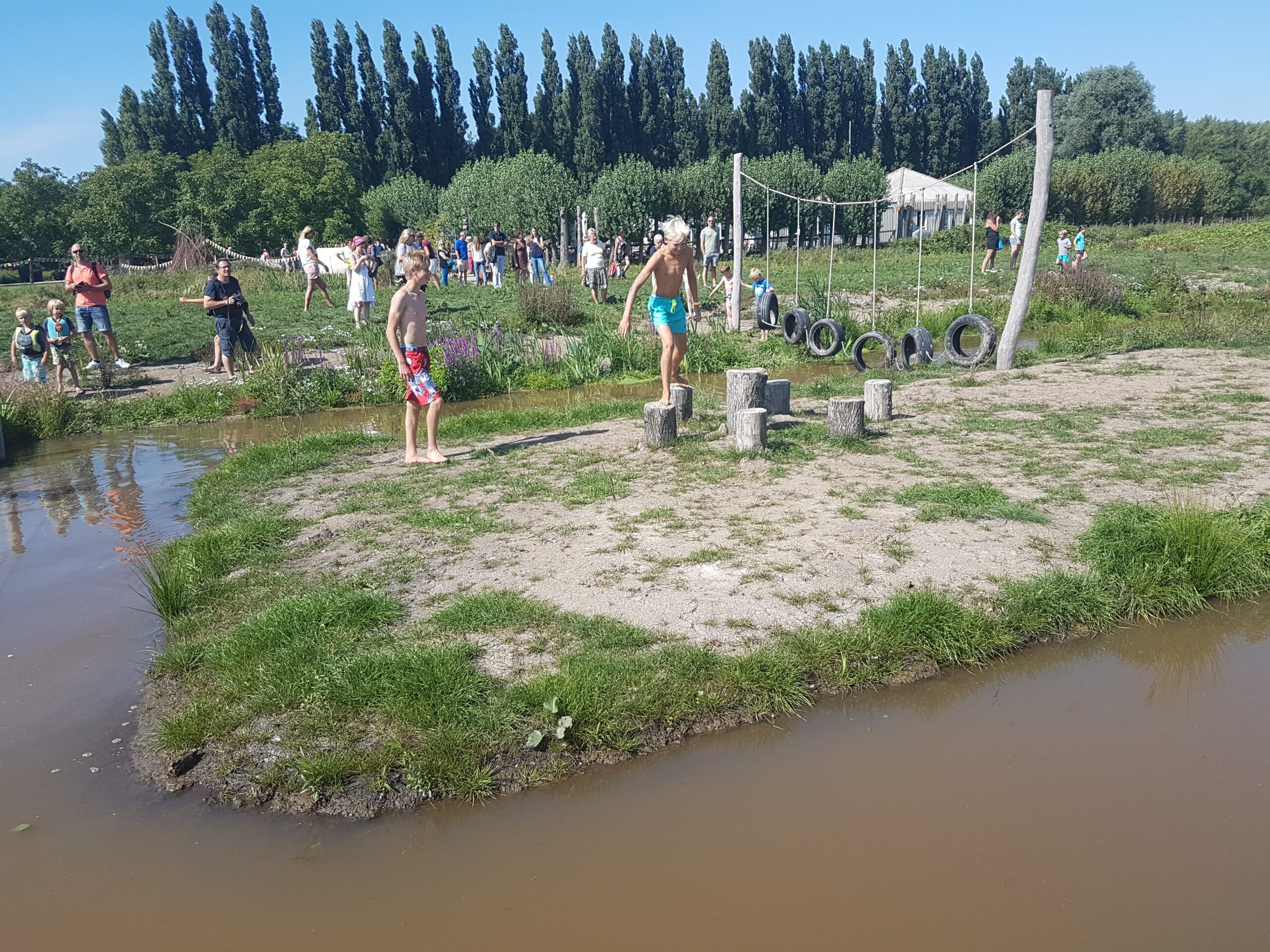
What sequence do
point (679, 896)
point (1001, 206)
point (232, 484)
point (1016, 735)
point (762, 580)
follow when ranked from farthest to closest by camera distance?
point (1001, 206), point (232, 484), point (762, 580), point (1016, 735), point (679, 896)

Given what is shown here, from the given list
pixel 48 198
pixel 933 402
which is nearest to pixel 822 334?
pixel 933 402

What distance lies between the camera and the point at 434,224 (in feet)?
165

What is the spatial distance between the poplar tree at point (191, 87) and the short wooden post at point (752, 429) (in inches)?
2608

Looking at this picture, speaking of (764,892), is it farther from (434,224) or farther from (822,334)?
(434,224)

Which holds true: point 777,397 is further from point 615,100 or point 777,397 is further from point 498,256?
point 615,100

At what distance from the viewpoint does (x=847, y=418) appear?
326 inches

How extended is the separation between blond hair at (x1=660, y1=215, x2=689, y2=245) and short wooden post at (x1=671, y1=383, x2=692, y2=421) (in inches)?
55.8

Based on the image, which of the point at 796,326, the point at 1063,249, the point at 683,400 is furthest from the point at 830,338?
the point at 1063,249

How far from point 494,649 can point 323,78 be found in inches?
2726

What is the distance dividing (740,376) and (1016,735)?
4.81 m

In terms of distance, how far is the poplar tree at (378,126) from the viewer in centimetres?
6575

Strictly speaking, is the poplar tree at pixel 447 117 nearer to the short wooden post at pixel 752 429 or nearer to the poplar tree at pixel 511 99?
the poplar tree at pixel 511 99

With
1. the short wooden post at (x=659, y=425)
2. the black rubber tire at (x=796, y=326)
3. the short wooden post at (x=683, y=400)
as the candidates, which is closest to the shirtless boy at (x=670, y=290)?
the short wooden post at (x=683, y=400)

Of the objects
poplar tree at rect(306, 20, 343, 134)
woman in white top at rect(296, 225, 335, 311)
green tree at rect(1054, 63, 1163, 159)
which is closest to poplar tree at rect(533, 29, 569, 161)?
poplar tree at rect(306, 20, 343, 134)
